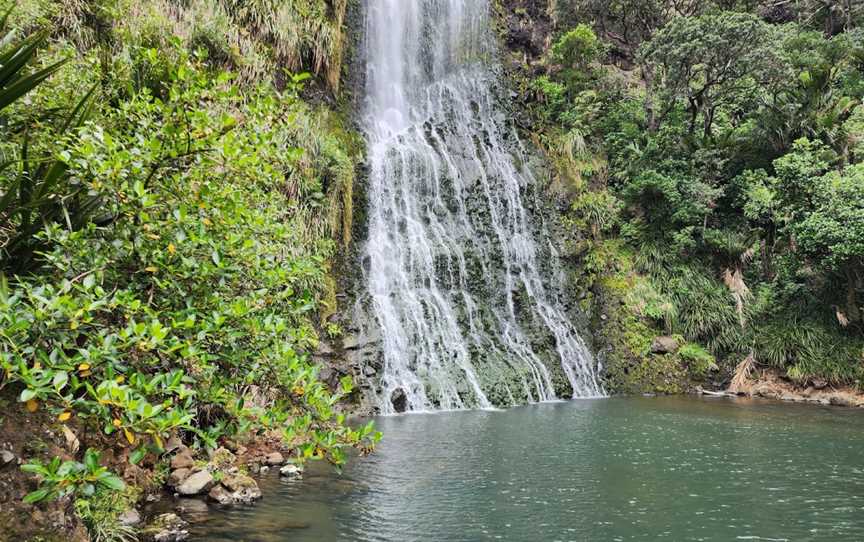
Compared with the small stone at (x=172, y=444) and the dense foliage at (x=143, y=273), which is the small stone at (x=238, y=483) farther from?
the dense foliage at (x=143, y=273)

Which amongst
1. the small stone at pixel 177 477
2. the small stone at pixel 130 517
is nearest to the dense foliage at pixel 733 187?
the small stone at pixel 177 477

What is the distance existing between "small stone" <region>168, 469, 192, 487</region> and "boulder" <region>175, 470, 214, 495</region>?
0.06m

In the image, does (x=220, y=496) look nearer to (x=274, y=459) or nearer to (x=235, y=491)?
(x=235, y=491)

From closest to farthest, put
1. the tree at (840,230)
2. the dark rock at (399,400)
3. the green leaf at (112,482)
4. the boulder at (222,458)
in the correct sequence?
the green leaf at (112,482) → the boulder at (222,458) → the dark rock at (399,400) → the tree at (840,230)

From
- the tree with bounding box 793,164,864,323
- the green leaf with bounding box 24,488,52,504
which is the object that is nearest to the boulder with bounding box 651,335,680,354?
the tree with bounding box 793,164,864,323

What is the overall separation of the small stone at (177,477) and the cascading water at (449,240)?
6702 millimetres

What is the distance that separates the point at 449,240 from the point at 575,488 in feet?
36.2

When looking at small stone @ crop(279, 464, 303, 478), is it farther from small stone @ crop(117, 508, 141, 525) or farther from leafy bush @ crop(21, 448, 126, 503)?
leafy bush @ crop(21, 448, 126, 503)

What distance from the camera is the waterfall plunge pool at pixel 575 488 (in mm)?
5188

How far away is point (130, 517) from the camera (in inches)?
189

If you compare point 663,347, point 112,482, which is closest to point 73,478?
point 112,482

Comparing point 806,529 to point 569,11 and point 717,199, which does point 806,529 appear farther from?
point 569,11

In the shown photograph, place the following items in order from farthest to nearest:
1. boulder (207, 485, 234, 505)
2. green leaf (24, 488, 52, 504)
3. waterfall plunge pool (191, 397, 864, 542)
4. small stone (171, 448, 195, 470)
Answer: small stone (171, 448, 195, 470) < boulder (207, 485, 234, 505) < waterfall plunge pool (191, 397, 864, 542) < green leaf (24, 488, 52, 504)

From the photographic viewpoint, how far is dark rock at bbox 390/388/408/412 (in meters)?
12.4
